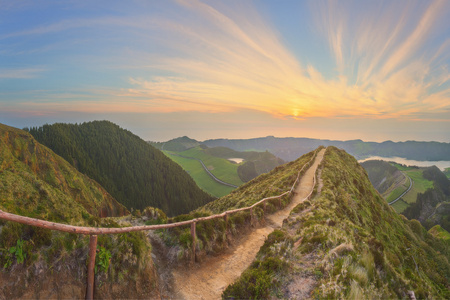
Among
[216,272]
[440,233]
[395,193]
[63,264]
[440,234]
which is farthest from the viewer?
[395,193]

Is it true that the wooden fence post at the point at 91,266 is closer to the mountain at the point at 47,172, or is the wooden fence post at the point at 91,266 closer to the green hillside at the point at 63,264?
the green hillside at the point at 63,264

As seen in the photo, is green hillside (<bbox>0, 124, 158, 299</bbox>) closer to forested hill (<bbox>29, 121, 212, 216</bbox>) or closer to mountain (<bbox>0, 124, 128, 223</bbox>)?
mountain (<bbox>0, 124, 128, 223</bbox>)

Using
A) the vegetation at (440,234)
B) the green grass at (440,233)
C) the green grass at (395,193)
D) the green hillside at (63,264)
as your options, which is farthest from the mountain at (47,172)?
the green grass at (395,193)

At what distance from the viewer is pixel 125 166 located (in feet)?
525

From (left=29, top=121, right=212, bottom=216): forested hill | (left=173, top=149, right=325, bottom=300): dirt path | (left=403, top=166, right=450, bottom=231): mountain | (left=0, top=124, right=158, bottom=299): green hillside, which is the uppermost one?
(left=0, top=124, right=158, bottom=299): green hillside

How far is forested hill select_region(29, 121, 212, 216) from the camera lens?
13562 cm

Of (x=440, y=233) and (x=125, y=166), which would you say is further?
(x=125, y=166)

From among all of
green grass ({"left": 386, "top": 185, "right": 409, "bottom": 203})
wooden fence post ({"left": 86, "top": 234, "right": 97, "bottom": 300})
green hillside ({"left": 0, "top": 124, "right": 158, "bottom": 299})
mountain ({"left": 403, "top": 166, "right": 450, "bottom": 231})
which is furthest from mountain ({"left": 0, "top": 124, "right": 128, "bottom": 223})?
green grass ({"left": 386, "top": 185, "right": 409, "bottom": 203})

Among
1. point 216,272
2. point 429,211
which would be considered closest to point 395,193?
point 429,211

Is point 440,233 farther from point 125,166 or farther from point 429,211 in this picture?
point 125,166

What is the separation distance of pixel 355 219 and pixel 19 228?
1169 inches

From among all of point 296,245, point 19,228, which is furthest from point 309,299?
point 19,228

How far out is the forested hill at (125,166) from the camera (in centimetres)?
13562

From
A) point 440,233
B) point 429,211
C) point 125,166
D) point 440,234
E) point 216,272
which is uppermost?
point 216,272
